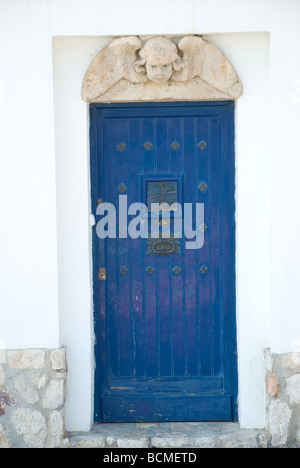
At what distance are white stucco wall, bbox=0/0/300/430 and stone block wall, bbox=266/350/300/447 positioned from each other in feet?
0.38

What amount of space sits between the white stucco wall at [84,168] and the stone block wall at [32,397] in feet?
0.32

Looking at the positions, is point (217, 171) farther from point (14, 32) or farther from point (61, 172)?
point (14, 32)

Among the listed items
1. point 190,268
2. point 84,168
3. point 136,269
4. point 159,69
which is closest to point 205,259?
point 190,268

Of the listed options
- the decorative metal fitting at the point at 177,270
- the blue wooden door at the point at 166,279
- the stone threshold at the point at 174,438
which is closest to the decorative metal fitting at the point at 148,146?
the blue wooden door at the point at 166,279

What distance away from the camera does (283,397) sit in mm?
3883

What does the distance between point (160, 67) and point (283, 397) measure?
2197 mm

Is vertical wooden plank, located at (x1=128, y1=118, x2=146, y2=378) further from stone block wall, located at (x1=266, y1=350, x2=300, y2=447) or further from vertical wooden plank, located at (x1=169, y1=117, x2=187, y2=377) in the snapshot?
stone block wall, located at (x1=266, y1=350, x2=300, y2=447)

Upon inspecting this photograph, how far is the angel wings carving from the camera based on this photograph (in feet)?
12.6

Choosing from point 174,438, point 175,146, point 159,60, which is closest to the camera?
point 159,60

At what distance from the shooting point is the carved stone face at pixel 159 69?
12.6 feet

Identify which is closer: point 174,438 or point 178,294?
point 174,438

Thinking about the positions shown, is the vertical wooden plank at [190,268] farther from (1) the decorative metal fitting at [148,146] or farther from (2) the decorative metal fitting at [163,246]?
(1) the decorative metal fitting at [148,146]

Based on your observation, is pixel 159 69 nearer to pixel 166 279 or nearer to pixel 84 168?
pixel 84 168
